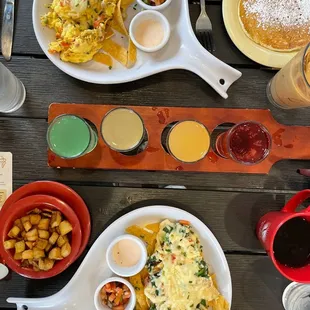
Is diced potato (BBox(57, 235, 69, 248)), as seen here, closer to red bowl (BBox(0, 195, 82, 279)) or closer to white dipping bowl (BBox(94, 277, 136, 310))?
red bowl (BBox(0, 195, 82, 279))

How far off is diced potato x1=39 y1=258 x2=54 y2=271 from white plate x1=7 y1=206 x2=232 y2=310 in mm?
93

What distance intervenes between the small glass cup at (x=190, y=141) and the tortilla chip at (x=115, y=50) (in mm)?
294

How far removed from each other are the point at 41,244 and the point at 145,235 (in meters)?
0.34

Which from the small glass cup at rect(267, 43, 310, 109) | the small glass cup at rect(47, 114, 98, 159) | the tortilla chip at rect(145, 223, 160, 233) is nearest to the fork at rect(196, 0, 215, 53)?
the small glass cup at rect(267, 43, 310, 109)

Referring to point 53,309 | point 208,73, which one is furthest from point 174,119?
point 53,309

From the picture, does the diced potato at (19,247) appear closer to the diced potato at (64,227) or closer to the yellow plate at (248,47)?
the diced potato at (64,227)

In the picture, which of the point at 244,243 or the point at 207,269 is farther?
the point at 244,243

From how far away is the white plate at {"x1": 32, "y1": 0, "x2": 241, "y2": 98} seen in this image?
1560mm

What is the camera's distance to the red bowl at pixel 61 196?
1568 mm

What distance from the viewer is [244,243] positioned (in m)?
1.62

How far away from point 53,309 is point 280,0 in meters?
1.25

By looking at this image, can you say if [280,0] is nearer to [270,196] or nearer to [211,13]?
[211,13]

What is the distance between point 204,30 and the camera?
1.61 meters

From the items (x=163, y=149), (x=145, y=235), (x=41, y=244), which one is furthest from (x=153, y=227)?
(x=41, y=244)
